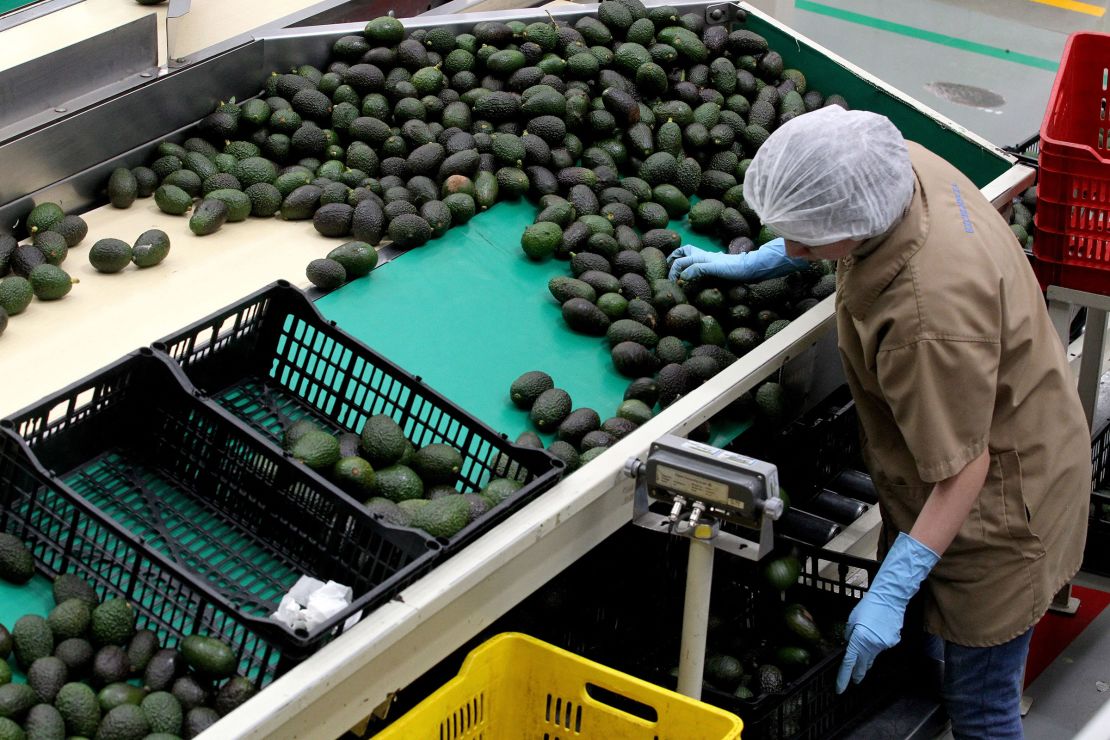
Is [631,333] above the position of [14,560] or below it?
above

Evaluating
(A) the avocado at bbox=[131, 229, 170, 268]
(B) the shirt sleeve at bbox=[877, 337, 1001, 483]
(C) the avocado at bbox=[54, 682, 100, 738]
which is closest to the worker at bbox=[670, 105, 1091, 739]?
(B) the shirt sleeve at bbox=[877, 337, 1001, 483]

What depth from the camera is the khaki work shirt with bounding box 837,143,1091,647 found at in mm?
2471

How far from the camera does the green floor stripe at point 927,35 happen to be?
26.2 feet

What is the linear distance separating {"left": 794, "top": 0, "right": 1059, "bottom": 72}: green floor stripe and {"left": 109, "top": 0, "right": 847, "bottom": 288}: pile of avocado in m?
4.14

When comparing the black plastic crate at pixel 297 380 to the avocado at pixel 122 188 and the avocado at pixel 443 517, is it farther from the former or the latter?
the avocado at pixel 122 188

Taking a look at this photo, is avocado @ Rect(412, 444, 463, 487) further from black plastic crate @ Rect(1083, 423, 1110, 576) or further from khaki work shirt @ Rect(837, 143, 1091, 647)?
black plastic crate @ Rect(1083, 423, 1110, 576)

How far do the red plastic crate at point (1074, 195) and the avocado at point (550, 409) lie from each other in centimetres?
123

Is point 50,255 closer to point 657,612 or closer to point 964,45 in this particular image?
point 657,612

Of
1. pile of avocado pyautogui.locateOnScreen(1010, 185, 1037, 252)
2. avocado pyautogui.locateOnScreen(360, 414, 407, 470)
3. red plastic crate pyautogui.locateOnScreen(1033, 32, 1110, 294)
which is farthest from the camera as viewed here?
pile of avocado pyautogui.locateOnScreen(1010, 185, 1037, 252)

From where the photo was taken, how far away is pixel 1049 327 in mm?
2748

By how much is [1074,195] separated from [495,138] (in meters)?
1.59

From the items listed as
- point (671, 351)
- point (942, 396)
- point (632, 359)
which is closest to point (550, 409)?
point (632, 359)

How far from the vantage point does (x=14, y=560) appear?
239 cm

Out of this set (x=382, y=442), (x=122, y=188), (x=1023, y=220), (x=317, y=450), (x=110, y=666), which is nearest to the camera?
(x=110, y=666)
